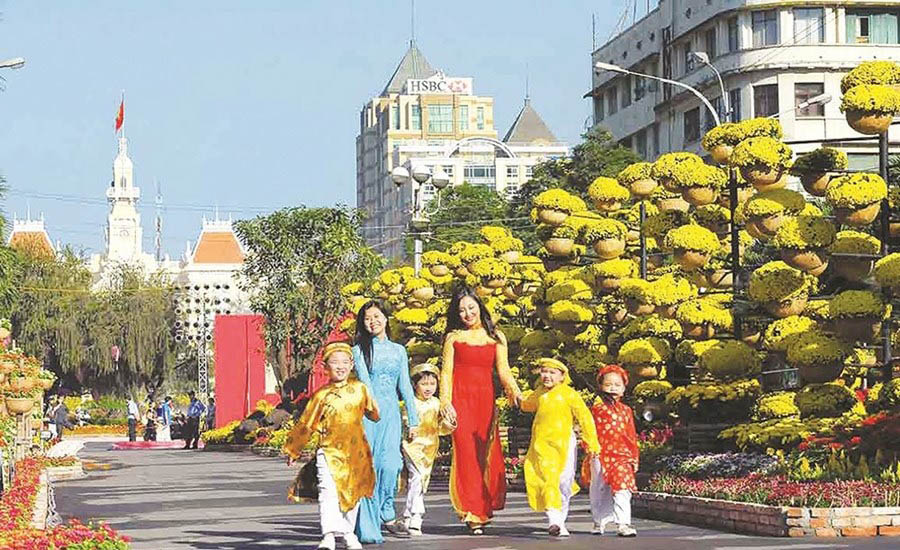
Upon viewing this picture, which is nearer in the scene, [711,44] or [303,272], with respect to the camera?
[303,272]

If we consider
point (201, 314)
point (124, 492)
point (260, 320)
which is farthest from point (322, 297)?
point (124, 492)

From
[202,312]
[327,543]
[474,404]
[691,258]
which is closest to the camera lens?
[327,543]

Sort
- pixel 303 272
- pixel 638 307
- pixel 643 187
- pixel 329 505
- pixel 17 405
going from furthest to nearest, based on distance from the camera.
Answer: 1. pixel 303 272
2. pixel 643 187
3. pixel 17 405
4. pixel 638 307
5. pixel 329 505

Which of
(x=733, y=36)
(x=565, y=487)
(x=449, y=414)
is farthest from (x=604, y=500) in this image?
(x=733, y=36)

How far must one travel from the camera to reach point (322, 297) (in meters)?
47.1

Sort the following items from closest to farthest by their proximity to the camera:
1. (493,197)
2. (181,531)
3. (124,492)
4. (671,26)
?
1. (181,531)
2. (124,492)
3. (671,26)
4. (493,197)

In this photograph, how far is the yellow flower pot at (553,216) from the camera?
24.6 metres

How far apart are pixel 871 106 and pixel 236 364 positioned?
35776 millimetres

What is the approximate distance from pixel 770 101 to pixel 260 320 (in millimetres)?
21998

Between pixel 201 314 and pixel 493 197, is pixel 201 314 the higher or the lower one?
the lower one

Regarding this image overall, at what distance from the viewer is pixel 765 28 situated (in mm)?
62594

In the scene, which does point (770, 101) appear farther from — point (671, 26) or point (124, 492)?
point (124, 492)

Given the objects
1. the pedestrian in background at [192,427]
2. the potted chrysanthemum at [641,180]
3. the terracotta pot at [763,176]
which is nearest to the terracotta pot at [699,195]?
the terracotta pot at [763,176]

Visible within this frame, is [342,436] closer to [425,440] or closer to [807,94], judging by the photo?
[425,440]
